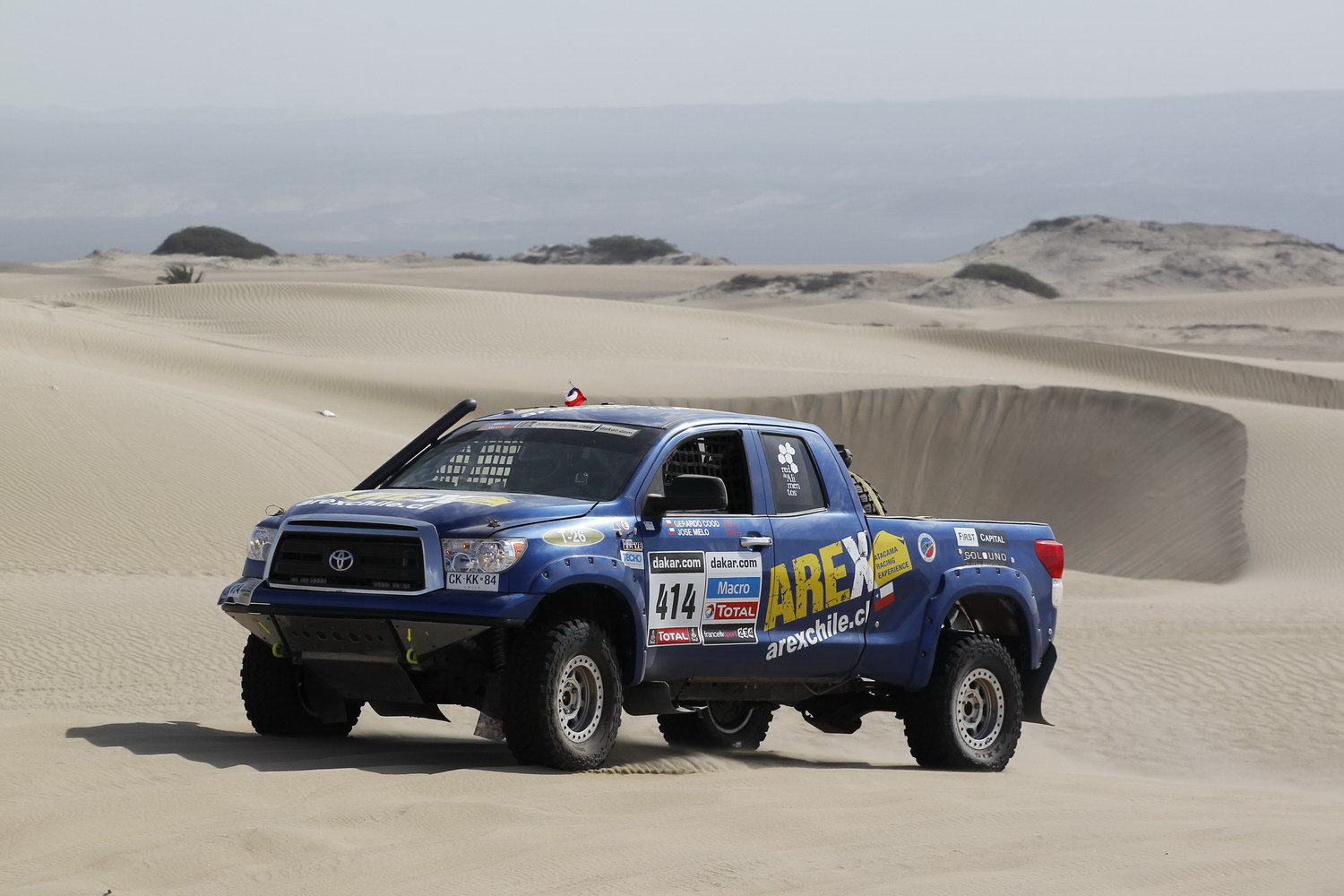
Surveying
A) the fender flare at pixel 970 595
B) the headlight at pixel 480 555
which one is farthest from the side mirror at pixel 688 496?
the fender flare at pixel 970 595

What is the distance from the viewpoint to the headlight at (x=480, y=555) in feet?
24.1

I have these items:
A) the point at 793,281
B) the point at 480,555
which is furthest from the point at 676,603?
the point at 793,281

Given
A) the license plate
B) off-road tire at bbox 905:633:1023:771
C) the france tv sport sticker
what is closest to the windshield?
the license plate

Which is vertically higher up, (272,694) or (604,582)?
(604,582)

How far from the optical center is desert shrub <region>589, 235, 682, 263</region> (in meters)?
103

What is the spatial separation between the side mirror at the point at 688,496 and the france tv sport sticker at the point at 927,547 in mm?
1902

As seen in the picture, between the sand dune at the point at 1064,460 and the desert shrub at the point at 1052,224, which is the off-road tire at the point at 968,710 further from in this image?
the desert shrub at the point at 1052,224

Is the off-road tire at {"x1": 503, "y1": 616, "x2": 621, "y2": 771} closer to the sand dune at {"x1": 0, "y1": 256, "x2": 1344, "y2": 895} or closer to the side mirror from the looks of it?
the sand dune at {"x1": 0, "y1": 256, "x2": 1344, "y2": 895}

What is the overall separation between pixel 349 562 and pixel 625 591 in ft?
4.02

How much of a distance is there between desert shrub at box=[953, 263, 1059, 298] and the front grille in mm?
71818

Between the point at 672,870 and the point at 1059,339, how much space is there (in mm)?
40596

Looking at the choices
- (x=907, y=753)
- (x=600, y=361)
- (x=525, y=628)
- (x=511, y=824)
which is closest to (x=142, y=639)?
(x=907, y=753)

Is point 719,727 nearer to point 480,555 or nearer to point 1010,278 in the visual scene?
point 480,555

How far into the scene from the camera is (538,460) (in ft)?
27.2
